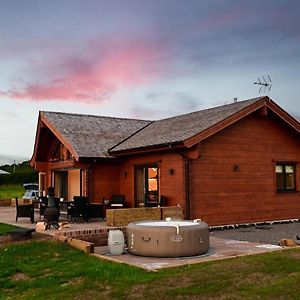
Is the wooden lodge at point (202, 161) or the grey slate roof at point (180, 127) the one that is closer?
the wooden lodge at point (202, 161)

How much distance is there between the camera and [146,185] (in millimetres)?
17562

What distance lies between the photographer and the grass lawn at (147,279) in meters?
7.02

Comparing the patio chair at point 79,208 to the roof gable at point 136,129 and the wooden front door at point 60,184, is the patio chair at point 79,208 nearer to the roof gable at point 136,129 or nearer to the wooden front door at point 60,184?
the roof gable at point 136,129

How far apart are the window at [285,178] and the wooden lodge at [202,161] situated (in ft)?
0.13

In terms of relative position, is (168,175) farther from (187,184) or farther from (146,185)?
(146,185)

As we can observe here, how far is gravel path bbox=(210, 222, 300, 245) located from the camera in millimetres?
13367

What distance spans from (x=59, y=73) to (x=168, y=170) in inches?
273

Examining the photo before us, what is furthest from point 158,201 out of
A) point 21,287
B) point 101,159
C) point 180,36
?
point 21,287

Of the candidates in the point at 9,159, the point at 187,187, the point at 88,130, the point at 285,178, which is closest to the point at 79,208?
the point at 187,187

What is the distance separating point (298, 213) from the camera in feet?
61.8

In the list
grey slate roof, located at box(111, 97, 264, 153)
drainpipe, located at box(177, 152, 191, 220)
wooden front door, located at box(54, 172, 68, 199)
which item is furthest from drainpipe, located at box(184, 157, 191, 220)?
wooden front door, located at box(54, 172, 68, 199)

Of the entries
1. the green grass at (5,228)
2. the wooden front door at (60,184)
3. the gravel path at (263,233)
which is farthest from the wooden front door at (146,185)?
the wooden front door at (60,184)

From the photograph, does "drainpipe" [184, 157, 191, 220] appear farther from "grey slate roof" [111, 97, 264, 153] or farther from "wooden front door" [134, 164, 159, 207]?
"wooden front door" [134, 164, 159, 207]

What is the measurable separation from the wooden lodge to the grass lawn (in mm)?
6155
